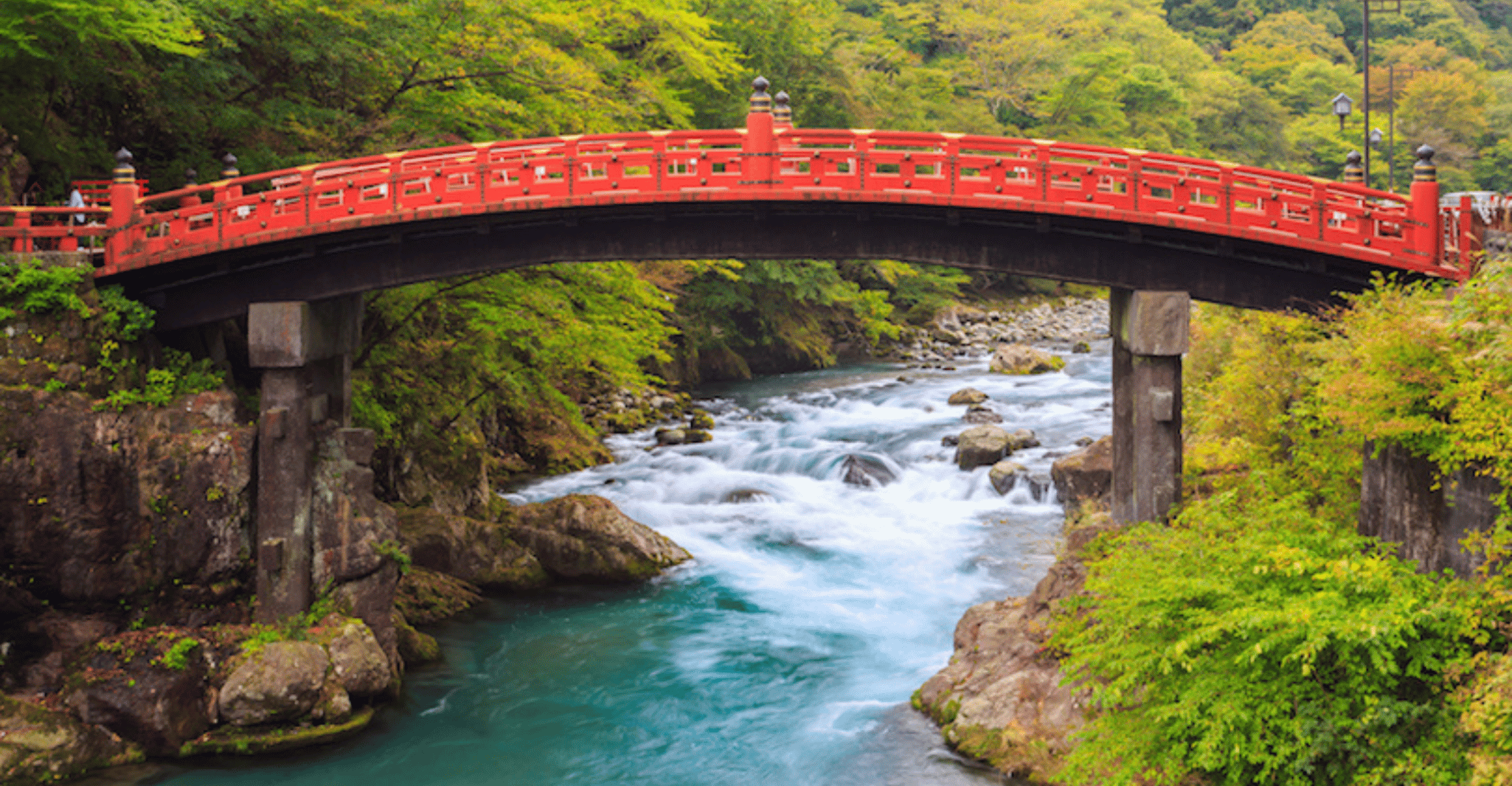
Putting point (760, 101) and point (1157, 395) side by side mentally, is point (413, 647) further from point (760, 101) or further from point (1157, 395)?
point (1157, 395)

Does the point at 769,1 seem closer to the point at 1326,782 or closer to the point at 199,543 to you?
the point at 199,543

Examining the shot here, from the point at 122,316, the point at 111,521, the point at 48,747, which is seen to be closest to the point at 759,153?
the point at 122,316

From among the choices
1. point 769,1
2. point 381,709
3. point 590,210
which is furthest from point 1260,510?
point 769,1

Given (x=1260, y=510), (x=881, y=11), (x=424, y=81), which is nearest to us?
(x=1260, y=510)

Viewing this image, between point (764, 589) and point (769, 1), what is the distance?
28.4 metres

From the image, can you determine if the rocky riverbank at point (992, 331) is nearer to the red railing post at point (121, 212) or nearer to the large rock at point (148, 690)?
the red railing post at point (121, 212)

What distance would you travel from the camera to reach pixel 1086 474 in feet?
78.5

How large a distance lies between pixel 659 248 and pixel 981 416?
17.9 meters

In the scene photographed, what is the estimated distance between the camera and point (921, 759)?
50.9 feet

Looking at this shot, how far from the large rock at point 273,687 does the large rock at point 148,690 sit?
432mm

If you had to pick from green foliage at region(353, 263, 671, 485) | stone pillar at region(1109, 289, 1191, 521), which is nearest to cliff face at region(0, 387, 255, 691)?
green foliage at region(353, 263, 671, 485)

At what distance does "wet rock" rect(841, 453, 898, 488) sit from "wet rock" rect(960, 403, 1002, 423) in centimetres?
496

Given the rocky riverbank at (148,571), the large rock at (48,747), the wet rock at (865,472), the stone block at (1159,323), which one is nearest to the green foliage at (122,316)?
the rocky riverbank at (148,571)

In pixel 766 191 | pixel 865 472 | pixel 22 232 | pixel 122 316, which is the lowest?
pixel 865 472
